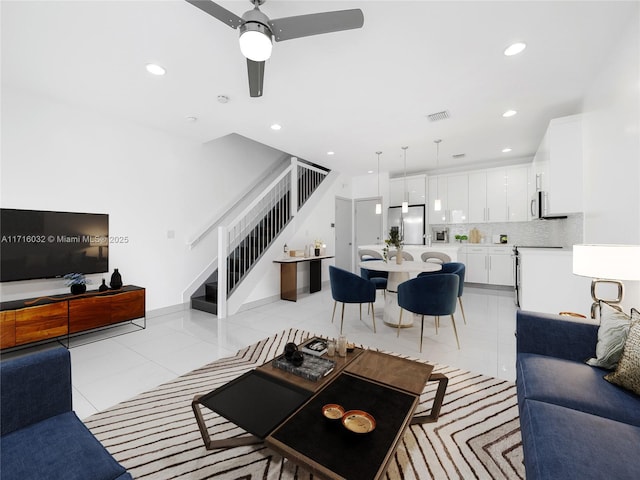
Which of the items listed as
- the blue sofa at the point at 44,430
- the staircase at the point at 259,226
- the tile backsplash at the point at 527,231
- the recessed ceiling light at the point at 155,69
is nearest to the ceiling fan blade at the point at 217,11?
the recessed ceiling light at the point at 155,69

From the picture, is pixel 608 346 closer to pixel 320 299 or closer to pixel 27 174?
pixel 320 299

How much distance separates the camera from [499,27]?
2170 millimetres

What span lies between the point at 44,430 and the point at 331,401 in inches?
49.5

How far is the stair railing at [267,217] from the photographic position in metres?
4.87

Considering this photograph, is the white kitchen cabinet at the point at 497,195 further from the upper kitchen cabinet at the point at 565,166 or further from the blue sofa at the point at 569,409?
the blue sofa at the point at 569,409

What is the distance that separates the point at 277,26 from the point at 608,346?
279 cm

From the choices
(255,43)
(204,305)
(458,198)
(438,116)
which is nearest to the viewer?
(255,43)

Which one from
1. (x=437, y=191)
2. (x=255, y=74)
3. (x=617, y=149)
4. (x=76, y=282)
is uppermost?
(x=255, y=74)

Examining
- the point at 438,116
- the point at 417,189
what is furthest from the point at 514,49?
the point at 417,189

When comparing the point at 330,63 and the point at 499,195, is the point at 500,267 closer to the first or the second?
the point at 499,195

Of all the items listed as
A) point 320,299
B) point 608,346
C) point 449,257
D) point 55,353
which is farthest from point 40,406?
point 449,257

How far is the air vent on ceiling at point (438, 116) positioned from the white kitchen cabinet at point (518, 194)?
3078 mm

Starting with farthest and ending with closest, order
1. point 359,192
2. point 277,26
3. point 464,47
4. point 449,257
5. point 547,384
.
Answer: point 359,192
point 449,257
point 464,47
point 277,26
point 547,384

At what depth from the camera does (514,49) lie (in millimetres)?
2418
